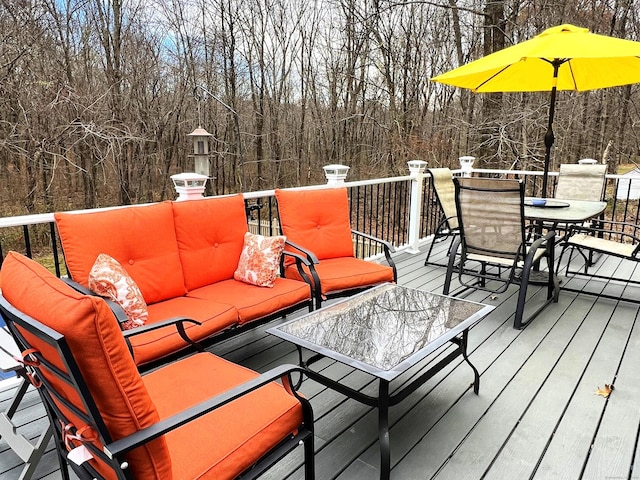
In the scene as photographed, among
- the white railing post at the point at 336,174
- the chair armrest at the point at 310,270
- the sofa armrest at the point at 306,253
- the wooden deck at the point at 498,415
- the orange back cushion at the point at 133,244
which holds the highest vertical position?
the white railing post at the point at 336,174

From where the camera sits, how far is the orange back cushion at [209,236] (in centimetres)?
279

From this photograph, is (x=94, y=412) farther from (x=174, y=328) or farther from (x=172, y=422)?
(x=174, y=328)

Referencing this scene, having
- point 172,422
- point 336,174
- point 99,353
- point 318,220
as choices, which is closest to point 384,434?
point 172,422

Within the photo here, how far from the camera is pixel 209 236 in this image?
291cm

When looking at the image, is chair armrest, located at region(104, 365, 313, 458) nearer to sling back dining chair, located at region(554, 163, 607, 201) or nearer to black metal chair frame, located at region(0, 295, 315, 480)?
black metal chair frame, located at region(0, 295, 315, 480)

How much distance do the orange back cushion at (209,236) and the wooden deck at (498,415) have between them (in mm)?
528

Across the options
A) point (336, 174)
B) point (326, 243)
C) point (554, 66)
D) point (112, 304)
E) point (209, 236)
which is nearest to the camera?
point (112, 304)

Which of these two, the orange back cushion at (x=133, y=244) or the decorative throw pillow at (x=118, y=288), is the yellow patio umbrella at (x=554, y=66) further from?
the decorative throw pillow at (x=118, y=288)

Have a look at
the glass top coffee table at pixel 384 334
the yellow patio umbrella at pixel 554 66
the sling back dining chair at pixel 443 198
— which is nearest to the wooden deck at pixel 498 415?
the glass top coffee table at pixel 384 334

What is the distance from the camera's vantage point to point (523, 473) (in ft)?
6.02

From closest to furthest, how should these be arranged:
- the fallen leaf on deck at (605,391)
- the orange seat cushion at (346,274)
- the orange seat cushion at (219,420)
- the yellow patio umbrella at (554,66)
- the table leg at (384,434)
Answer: the orange seat cushion at (219,420) → the table leg at (384,434) → the fallen leaf on deck at (605,391) → the orange seat cushion at (346,274) → the yellow patio umbrella at (554,66)

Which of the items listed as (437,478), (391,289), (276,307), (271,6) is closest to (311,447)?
(437,478)

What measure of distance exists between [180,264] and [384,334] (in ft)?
4.55

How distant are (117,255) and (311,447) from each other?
1563mm
